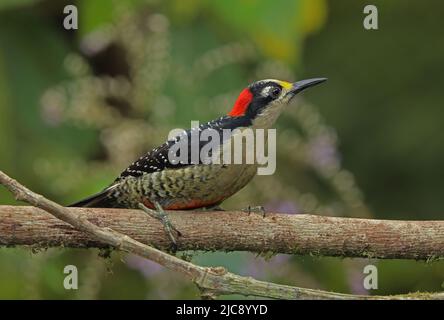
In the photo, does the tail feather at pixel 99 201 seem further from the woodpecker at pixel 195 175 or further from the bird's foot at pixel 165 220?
the bird's foot at pixel 165 220

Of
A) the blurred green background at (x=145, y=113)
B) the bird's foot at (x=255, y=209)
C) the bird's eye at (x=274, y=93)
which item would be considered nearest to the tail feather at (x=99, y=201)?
the blurred green background at (x=145, y=113)

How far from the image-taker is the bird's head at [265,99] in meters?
4.42

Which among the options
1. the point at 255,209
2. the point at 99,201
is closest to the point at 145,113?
the point at 99,201

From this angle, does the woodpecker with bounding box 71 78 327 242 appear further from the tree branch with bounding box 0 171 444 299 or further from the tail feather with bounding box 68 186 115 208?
the tree branch with bounding box 0 171 444 299

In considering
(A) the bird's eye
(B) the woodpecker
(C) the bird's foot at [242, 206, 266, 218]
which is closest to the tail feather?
(B) the woodpecker

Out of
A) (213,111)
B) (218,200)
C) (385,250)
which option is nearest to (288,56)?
(213,111)

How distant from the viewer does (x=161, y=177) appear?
436cm

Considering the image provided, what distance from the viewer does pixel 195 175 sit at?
4.28m

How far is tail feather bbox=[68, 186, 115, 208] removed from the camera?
4.43 m

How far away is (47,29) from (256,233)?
2.16m

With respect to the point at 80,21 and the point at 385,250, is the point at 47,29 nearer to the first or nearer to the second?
the point at 80,21

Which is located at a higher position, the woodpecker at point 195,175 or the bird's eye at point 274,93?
the bird's eye at point 274,93

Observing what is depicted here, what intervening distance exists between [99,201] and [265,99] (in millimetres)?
830

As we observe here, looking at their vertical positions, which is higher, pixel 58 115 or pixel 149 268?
pixel 58 115
